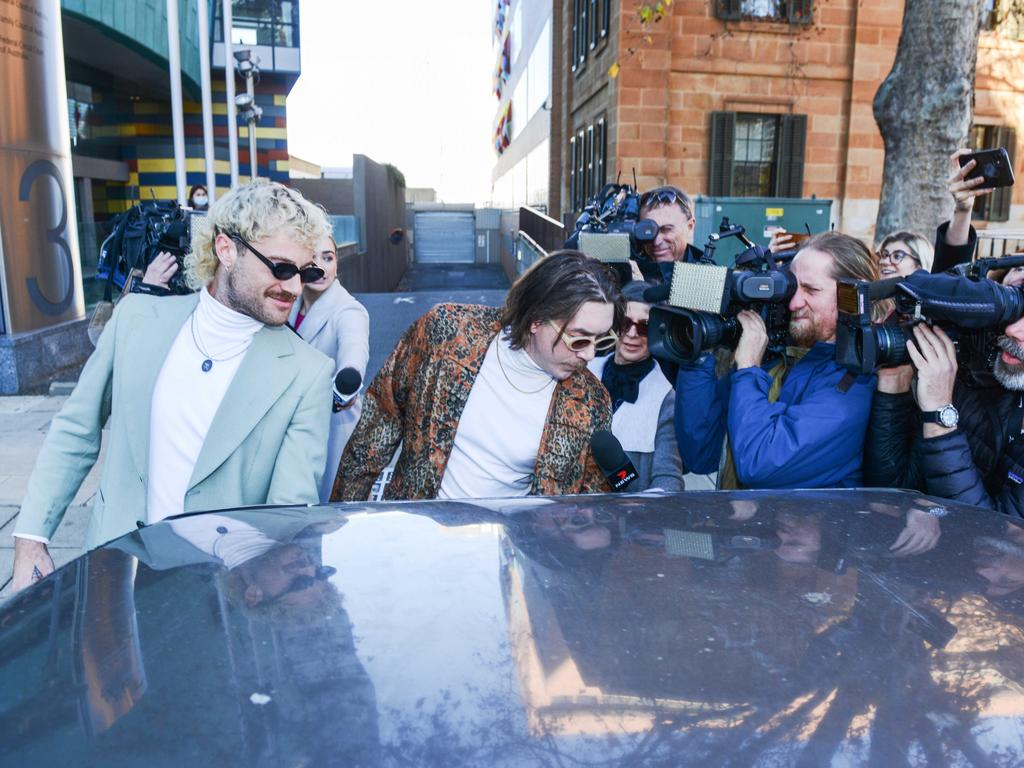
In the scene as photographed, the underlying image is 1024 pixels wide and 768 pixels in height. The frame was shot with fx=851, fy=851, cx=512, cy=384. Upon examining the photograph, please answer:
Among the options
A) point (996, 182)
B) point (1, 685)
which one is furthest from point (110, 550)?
point (996, 182)

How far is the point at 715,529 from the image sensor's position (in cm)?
157

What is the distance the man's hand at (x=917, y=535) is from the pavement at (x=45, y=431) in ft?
10.1

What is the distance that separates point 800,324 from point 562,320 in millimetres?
706

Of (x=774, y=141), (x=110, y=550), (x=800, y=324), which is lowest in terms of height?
(x=110, y=550)

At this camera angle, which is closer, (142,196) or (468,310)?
(468,310)

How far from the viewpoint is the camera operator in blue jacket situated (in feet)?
7.24

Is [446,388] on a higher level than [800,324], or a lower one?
lower

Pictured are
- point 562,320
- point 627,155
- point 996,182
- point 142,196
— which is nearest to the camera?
point 562,320

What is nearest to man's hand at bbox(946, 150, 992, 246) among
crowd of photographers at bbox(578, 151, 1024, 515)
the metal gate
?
crowd of photographers at bbox(578, 151, 1024, 515)

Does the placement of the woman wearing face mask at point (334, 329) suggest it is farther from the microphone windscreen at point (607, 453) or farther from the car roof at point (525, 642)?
the car roof at point (525, 642)

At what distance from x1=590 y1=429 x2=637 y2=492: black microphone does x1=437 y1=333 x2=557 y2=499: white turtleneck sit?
224mm

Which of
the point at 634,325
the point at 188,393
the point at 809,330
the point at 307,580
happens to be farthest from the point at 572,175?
the point at 307,580

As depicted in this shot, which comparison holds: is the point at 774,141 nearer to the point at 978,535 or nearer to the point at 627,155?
the point at 627,155

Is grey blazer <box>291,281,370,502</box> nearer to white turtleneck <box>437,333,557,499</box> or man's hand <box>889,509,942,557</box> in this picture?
white turtleneck <box>437,333,557,499</box>
